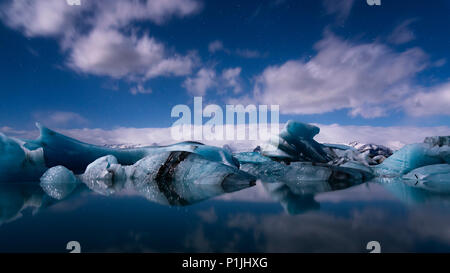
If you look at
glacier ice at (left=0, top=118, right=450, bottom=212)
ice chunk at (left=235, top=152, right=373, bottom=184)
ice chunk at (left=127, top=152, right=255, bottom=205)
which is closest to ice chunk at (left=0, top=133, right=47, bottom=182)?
glacier ice at (left=0, top=118, right=450, bottom=212)

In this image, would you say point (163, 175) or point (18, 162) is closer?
point (163, 175)

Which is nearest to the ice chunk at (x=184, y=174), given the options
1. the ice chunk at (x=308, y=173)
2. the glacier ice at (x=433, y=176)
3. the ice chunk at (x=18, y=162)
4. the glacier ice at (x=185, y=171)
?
the glacier ice at (x=185, y=171)

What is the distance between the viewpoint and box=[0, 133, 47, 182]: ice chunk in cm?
377

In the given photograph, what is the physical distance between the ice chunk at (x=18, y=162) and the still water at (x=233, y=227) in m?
3.18

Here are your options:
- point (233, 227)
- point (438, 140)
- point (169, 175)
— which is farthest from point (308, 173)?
point (438, 140)

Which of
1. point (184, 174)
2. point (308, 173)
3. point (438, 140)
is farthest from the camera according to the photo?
point (438, 140)

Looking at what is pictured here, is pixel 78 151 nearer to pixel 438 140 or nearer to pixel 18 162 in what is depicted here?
pixel 18 162

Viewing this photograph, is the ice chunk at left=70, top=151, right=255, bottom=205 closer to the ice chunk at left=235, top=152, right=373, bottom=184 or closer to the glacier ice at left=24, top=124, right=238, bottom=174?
the ice chunk at left=235, top=152, right=373, bottom=184

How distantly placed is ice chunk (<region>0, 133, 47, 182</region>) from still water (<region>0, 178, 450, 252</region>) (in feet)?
10.4

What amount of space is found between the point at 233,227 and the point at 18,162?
182 inches

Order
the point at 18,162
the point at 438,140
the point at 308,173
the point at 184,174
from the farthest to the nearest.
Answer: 1. the point at 438,140
2. the point at 18,162
3. the point at 308,173
4. the point at 184,174

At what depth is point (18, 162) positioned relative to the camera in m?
3.87

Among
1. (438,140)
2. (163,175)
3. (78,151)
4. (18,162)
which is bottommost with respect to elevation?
(163,175)
